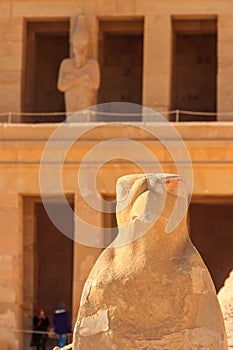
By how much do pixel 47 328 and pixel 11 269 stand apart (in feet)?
4.77

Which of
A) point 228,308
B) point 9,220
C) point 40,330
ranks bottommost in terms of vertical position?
point 40,330

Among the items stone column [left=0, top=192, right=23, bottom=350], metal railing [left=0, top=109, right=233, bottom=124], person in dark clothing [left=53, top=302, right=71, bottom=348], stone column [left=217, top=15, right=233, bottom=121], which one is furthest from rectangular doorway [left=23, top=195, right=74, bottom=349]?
stone column [left=217, top=15, right=233, bottom=121]

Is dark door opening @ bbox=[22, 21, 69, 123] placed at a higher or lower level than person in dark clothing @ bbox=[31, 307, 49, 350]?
higher

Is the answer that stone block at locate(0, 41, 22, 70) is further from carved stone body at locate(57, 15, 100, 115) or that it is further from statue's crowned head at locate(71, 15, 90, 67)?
statue's crowned head at locate(71, 15, 90, 67)

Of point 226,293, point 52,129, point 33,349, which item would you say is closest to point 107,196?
point 52,129

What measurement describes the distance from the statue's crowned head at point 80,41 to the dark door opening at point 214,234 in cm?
451

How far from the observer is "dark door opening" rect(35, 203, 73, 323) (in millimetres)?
28047

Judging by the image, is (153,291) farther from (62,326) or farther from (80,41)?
(80,41)

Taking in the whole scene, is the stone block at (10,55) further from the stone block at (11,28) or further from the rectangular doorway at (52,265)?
the rectangular doorway at (52,265)

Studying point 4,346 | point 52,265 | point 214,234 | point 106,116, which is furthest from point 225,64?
point 52,265

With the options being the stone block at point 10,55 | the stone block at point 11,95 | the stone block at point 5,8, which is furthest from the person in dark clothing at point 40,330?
the stone block at point 5,8

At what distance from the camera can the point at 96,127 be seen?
22.9 meters

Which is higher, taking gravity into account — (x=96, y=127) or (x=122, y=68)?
(x=122, y=68)

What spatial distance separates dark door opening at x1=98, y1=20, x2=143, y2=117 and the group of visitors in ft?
20.2
